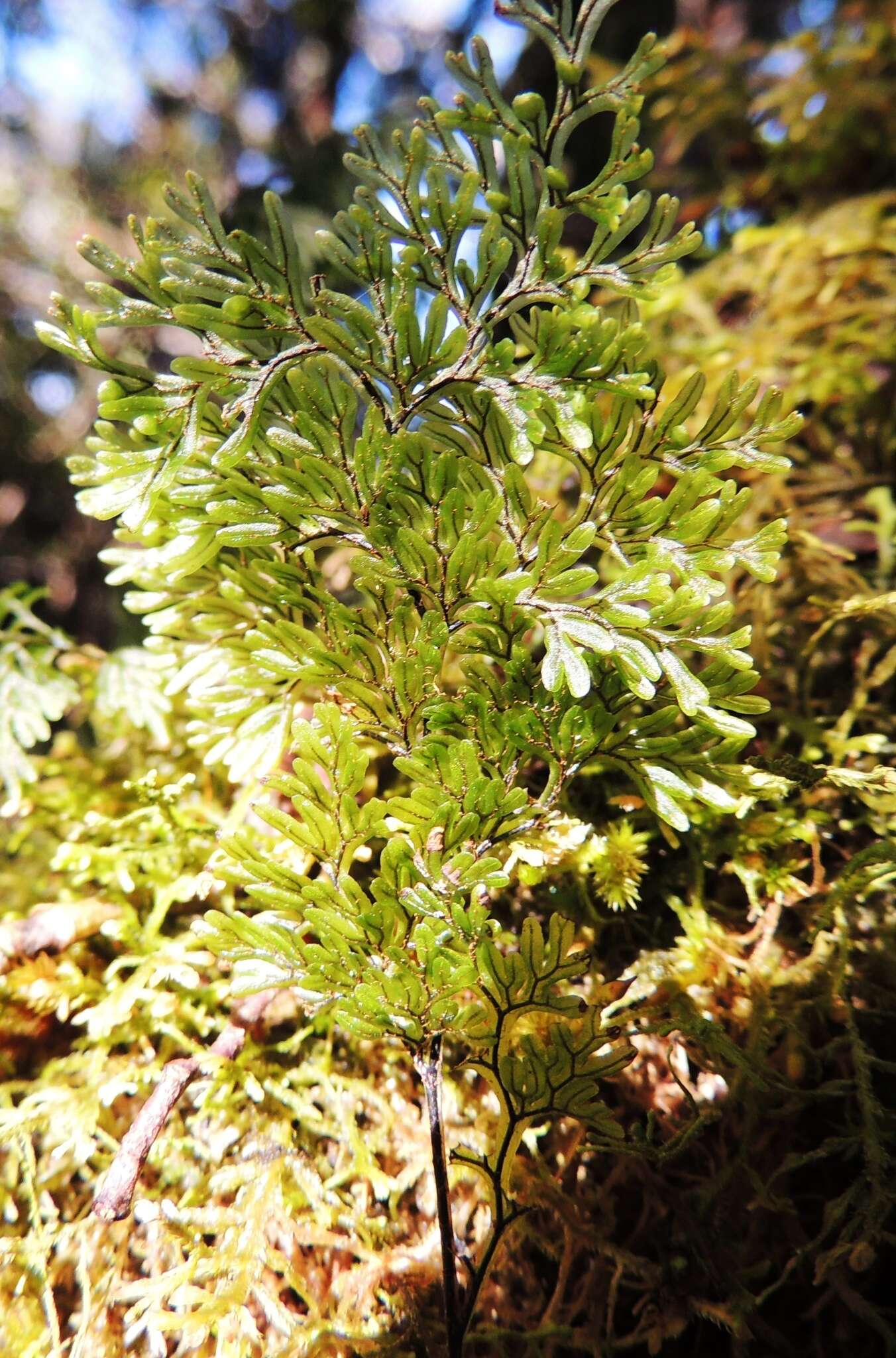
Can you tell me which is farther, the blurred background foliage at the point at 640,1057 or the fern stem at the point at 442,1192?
the blurred background foliage at the point at 640,1057

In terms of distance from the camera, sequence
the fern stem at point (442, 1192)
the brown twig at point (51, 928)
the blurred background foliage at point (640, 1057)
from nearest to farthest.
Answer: the fern stem at point (442, 1192) < the blurred background foliage at point (640, 1057) < the brown twig at point (51, 928)

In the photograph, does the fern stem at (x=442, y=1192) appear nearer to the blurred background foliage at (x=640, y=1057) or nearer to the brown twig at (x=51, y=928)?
the blurred background foliage at (x=640, y=1057)

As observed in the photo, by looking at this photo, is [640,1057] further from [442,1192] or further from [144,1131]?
[144,1131]

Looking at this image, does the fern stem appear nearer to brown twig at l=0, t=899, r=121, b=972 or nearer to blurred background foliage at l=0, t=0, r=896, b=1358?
blurred background foliage at l=0, t=0, r=896, b=1358

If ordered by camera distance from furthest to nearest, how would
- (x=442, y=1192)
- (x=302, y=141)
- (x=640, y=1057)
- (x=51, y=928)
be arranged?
(x=302, y=141)
(x=51, y=928)
(x=640, y=1057)
(x=442, y=1192)

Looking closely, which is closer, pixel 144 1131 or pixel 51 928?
pixel 144 1131

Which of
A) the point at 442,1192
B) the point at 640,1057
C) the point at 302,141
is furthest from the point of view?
the point at 302,141

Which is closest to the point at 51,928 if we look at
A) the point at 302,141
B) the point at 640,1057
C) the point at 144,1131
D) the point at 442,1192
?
the point at 144,1131

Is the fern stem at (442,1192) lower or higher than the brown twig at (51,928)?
lower

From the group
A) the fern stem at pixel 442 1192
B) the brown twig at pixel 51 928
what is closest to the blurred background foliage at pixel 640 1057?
the brown twig at pixel 51 928
